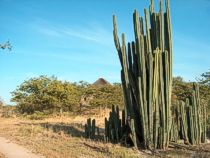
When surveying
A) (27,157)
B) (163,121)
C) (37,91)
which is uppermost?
(37,91)

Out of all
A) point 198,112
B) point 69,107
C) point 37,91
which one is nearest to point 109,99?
point 69,107

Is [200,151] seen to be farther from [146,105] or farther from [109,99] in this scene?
[109,99]

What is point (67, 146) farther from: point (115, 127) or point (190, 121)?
point (190, 121)

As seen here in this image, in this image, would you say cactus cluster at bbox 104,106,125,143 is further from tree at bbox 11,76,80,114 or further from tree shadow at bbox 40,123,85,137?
tree at bbox 11,76,80,114

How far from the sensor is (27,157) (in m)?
9.60

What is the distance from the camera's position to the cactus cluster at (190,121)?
1127cm

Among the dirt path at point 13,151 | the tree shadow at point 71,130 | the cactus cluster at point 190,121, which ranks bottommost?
the dirt path at point 13,151

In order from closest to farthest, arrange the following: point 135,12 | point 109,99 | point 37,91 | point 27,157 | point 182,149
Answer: point 27,157 < point 182,149 < point 135,12 < point 37,91 < point 109,99

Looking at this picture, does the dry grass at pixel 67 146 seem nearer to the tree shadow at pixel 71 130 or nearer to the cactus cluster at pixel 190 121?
the tree shadow at pixel 71 130

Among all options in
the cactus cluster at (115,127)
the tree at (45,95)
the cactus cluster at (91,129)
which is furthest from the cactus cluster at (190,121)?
the tree at (45,95)

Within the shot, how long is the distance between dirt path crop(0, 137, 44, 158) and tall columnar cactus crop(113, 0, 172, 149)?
3181mm

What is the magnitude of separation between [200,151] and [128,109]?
2.55 meters

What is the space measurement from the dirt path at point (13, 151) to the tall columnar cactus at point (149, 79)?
3.18m

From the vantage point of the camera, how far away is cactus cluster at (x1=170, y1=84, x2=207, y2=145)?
11.3 metres
